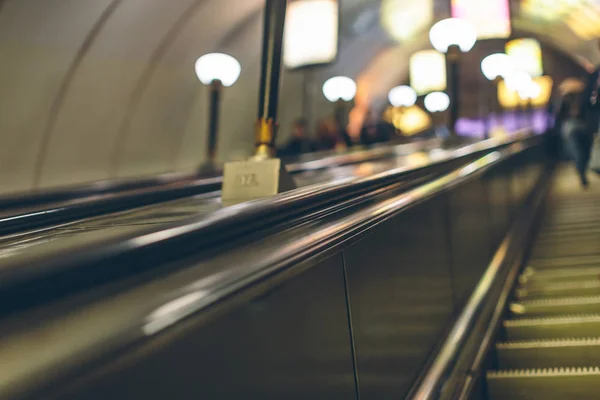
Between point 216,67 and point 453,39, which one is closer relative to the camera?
point 216,67

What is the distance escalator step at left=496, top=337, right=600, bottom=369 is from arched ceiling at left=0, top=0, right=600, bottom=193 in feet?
20.1

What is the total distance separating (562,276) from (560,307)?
712mm

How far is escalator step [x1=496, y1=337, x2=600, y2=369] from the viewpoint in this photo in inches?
114

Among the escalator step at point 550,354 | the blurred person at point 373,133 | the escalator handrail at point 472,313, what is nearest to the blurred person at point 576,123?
the escalator handrail at point 472,313

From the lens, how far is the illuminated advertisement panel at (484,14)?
30.3ft

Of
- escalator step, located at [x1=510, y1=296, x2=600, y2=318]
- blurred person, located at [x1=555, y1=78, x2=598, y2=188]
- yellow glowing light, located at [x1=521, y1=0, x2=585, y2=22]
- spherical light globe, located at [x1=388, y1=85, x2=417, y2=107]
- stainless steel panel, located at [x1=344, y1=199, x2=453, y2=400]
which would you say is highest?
yellow glowing light, located at [x1=521, y1=0, x2=585, y2=22]

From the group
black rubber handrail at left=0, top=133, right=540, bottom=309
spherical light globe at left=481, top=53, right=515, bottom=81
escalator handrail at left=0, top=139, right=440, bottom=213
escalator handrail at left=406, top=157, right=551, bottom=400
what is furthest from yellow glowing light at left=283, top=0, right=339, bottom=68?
spherical light globe at left=481, top=53, right=515, bottom=81

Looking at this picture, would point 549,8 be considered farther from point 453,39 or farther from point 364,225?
point 364,225

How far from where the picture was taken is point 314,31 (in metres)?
6.70

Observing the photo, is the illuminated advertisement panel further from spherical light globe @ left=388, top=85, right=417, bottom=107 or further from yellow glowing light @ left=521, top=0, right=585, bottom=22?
yellow glowing light @ left=521, top=0, right=585, bottom=22

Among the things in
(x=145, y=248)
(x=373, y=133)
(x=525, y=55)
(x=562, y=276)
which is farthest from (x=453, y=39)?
(x=525, y=55)

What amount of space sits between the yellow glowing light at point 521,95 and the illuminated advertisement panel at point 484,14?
8802 millimetres

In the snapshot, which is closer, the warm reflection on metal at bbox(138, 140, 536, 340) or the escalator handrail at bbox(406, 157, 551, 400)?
the warm reflection on metal at bbox(138, 140, 536, 340)

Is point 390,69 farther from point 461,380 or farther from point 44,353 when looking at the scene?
point 44,353
